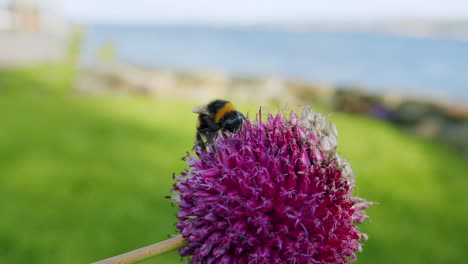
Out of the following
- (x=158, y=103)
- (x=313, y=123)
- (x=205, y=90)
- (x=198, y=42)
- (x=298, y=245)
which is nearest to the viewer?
(x=298, y=245)

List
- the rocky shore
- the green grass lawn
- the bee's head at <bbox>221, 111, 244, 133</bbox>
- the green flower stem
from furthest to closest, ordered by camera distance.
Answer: the rocky shore < the green grass lawn < the bee's head at <bbox>221, 111, 244, 133</bbox> < the green flower stem

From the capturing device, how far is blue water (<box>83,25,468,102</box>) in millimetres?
14453

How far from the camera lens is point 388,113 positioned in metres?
10.5

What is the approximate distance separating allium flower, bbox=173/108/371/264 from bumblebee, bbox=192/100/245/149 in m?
0.08

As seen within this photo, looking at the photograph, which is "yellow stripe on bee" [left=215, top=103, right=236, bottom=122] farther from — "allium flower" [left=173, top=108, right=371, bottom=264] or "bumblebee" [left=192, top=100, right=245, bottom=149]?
"allium flower" [left=173, top=108, right=371, bottom=264]

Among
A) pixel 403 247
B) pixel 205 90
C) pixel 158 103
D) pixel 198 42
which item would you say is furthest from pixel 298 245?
pixel 198 42

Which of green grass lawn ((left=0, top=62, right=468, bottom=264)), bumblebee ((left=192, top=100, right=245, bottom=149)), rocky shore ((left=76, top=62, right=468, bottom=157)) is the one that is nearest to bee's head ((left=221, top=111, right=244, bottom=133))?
bumblebee ((left=192, top=100, right=245, bottom=149))

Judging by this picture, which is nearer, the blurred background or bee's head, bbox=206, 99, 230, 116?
bee's head, bbox=206, 99, 230, 116

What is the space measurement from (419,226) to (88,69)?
10105 millimetres

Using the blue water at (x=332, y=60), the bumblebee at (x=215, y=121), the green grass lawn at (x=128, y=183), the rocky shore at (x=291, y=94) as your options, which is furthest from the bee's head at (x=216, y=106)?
the blue water at (x=332, y=60)

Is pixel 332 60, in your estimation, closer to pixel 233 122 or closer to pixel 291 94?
pixel 291 94

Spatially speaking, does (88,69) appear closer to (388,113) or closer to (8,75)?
(8,75)

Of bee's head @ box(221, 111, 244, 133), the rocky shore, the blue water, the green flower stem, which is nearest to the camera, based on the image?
the green flower stem

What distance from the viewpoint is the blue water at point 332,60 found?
14453mm
